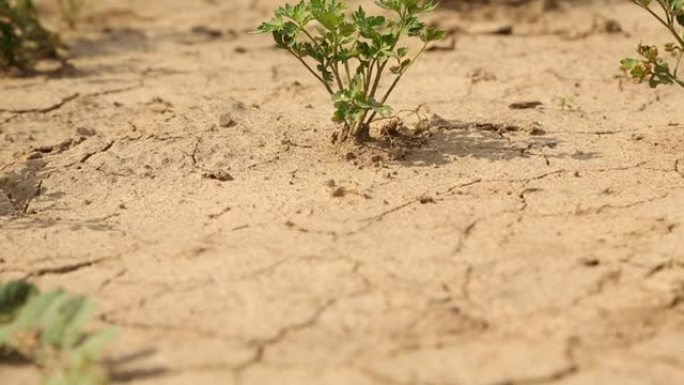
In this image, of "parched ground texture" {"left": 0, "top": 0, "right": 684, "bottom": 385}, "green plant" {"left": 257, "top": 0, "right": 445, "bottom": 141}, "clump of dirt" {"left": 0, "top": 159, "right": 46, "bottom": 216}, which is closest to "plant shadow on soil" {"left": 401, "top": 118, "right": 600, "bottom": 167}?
"parched ground texture" {"left": 0, "top": 0, "right": 684, "bottom": 385}

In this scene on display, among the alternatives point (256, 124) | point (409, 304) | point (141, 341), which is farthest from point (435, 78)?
point (141, 341)

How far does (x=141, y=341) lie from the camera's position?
2439 mm

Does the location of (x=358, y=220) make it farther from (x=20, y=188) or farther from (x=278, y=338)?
(x=20, y=188)

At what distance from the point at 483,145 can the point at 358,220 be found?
79cm

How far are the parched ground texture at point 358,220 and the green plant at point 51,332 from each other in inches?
2.7

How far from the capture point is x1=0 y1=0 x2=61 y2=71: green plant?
4.66 meters

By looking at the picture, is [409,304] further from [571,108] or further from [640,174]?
[571,108]

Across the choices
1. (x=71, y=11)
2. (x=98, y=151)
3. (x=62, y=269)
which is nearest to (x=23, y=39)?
(x=71, y=11)

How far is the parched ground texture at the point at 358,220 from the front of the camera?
7.79 feet

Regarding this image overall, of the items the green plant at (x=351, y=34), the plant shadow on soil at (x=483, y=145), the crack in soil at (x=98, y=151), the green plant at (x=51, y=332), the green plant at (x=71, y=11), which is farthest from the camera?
the green plant at (x=71, y=11)

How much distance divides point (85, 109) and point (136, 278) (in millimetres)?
1654

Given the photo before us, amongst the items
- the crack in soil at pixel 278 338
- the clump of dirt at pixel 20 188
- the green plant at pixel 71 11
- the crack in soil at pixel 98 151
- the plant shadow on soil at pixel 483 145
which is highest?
the plant shadow on soil at pixel 483 145

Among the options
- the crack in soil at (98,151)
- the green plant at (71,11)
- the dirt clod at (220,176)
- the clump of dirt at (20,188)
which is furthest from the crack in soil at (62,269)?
the green plant at (71,11)

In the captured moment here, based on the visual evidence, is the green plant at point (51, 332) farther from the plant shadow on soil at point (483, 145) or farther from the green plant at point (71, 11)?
the green plant at point (71, 11)
